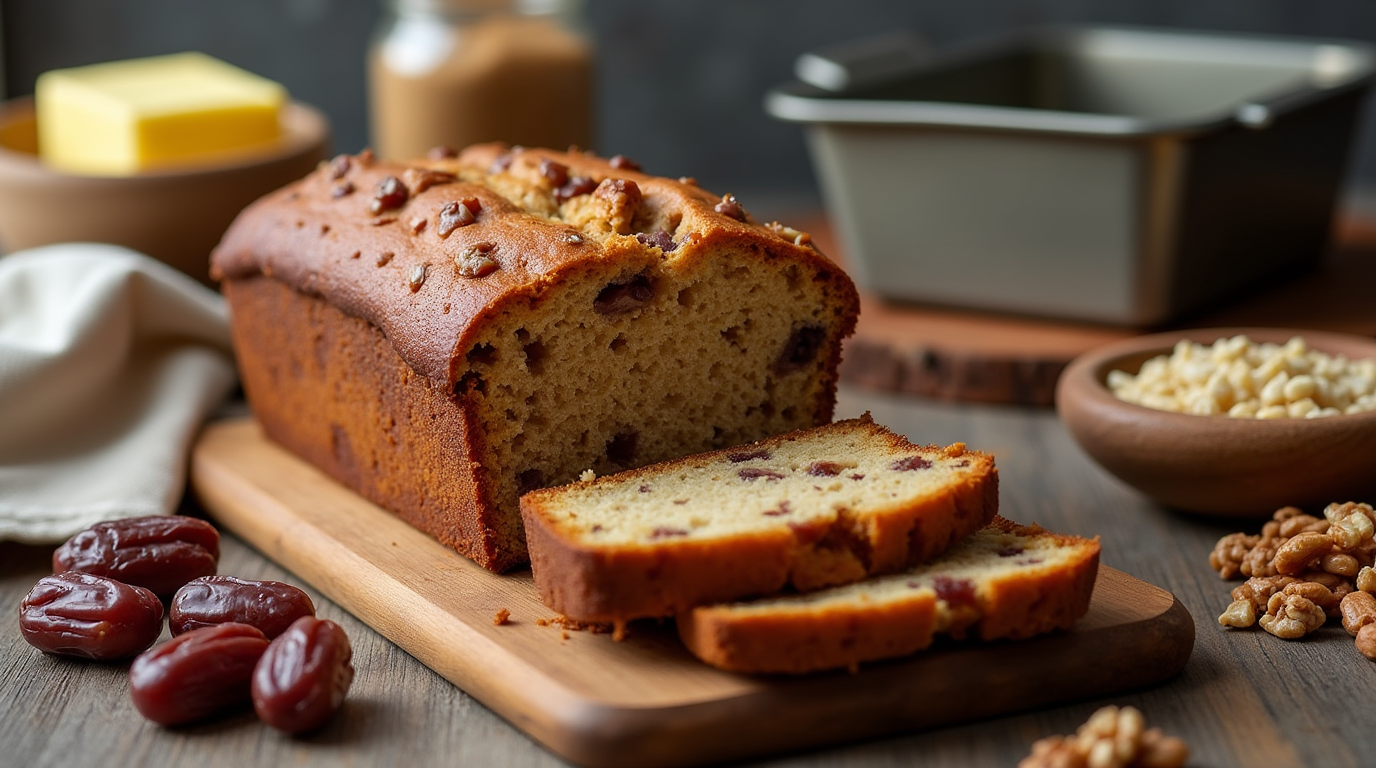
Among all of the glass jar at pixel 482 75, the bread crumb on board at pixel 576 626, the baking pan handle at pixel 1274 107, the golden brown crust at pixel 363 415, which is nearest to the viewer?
the bread crumb on board at pixel 576 626

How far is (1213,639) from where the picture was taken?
8.96 feet

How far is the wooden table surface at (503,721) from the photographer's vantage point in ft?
7.67

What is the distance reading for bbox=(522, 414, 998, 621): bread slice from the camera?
7.89ft

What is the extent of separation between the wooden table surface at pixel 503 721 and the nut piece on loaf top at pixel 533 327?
40cm

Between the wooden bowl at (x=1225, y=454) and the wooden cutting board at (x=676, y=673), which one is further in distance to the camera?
the wooden bowl at (x=1225, y=454)

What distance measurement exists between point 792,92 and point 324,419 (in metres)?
1.75

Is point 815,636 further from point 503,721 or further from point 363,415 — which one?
point 363,415

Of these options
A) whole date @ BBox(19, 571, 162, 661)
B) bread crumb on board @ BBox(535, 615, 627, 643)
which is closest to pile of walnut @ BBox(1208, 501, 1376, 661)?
bread crumb on board @ BBox(535, 615, 627, 643)

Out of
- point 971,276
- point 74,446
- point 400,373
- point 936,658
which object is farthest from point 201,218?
point 936,658

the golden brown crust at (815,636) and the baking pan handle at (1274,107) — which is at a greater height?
the baking pan handle at (1274,107)

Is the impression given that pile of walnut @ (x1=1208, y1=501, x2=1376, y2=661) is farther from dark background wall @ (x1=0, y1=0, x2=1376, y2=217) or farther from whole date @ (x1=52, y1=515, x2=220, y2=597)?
dark background wall @ (x1=0, y1=0, x2=1376, y2=217)

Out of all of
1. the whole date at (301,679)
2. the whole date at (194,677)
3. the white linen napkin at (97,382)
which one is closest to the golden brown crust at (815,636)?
the whole date at (301,679)

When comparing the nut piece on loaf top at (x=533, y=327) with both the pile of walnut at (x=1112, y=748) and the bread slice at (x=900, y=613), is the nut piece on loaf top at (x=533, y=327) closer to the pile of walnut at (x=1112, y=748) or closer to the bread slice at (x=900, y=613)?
the bread slice at (x=900, y=613)

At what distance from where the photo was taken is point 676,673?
2.40m
